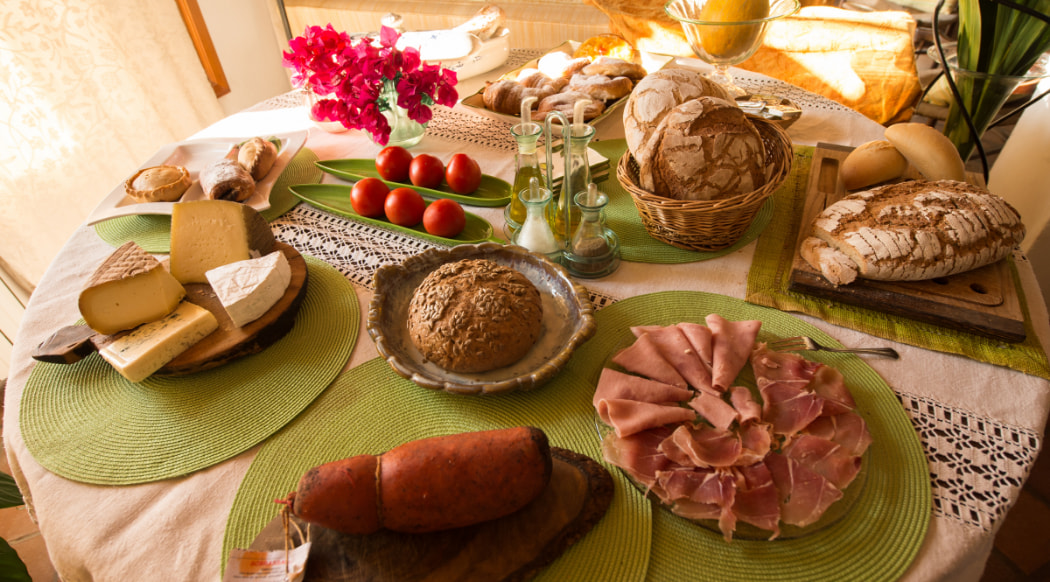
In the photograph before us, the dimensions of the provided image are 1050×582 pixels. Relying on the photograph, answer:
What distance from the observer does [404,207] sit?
1332mm

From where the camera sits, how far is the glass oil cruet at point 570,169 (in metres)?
1.03

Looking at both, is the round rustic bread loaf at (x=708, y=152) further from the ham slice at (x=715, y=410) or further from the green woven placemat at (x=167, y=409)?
the green woven placemat at (x=167, y=409)

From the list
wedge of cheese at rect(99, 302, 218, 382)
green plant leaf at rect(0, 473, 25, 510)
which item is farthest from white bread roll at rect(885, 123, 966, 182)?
green plant leaf at rect(0, 473, 25, 510)

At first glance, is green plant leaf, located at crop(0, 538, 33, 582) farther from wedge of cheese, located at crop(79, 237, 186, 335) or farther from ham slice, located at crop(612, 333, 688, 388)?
ham slice, located at crop(612, 333, 688, 388)

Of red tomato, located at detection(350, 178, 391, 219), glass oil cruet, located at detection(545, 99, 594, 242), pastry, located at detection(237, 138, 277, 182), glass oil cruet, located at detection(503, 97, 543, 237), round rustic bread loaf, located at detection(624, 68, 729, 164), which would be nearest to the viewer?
glass oil cruet, located at detection(545, 99, 594, 242)

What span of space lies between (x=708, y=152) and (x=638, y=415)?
61 centimetres

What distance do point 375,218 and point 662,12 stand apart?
1973mm

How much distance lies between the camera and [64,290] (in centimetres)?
119

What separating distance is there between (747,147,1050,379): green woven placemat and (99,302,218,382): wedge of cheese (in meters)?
1.10

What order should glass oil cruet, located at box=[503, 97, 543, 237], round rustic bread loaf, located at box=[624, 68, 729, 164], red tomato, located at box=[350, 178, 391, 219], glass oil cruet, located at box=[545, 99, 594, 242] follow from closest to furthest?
1. glass oil cruet, located at box=[545, 99, 594, 242]
2. glass oil cruet, located at box=[503, 97, 543, 237]
3. round rustic bread loaf, located at box=[624, 68, 729, 164]
4. red tomato, located at box=[350, 178, 391, 219]

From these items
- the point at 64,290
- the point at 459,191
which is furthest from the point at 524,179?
the point at 64,290

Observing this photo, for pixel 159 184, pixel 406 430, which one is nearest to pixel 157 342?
pixel 406 430

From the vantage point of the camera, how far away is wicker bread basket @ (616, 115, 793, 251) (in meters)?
1.08

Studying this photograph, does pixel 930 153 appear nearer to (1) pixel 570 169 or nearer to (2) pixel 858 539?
(1) pixel 570 169
